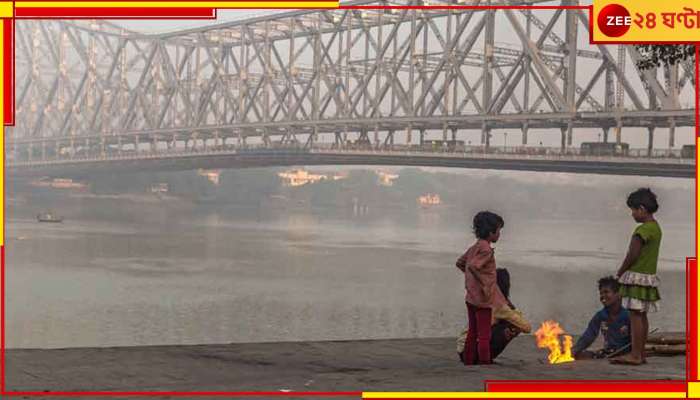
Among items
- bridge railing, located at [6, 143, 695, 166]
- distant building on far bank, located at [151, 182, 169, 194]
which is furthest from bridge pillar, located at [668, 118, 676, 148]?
distant building on far bank, located at [151, 182, 169, 194]

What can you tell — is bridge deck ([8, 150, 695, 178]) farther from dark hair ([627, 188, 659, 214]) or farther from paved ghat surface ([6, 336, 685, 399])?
dark hair ([627, 188, 659, 214])

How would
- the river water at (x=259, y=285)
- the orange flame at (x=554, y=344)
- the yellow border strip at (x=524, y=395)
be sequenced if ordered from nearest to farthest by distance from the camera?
the yellow border strip at (x=524, y=395), the orange flame at (x=554, y=344), the river water at (x=259, y=285)

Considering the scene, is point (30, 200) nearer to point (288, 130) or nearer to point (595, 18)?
point (288, 130)

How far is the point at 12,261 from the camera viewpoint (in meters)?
58.2

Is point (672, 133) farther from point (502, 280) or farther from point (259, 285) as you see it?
point (502, 280)

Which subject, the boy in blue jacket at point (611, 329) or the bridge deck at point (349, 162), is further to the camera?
the bridge deck at point (349, 162)

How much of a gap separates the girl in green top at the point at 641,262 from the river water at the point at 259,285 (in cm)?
2093

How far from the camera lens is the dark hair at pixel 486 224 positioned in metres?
8.96

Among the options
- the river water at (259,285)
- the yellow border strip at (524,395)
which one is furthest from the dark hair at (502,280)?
the river water at (259,285)

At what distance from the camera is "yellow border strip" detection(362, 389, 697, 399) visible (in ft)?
22.1

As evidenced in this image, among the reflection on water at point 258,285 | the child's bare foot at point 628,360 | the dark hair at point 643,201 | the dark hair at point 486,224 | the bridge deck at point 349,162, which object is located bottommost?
the reflection on water at point 258,285

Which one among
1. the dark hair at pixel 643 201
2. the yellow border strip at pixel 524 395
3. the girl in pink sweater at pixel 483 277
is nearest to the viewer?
the yellow border strip at pixel 524 395

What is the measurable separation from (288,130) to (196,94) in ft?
119

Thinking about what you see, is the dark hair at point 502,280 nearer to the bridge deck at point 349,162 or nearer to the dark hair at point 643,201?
the dark hair at point 643,201
